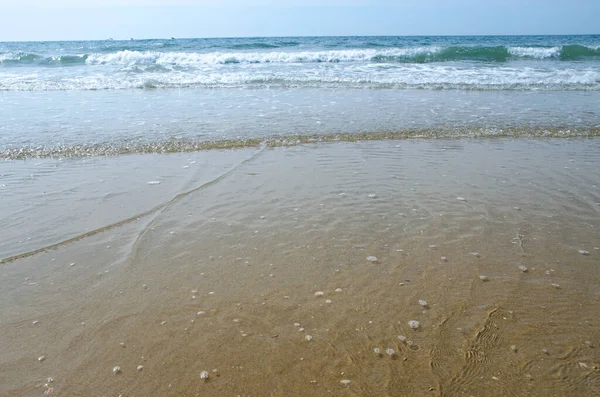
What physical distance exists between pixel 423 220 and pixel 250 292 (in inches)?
96.0

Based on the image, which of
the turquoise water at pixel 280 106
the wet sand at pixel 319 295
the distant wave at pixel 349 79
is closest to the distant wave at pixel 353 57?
the turquoise water at pixel 280 106

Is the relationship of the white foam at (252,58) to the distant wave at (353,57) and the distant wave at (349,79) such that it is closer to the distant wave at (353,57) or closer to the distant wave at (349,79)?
the distant wave at (353,57)

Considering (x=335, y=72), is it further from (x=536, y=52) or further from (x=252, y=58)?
(x=536, y=52)

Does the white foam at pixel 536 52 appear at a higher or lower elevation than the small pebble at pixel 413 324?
higher

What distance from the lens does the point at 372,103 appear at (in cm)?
1317

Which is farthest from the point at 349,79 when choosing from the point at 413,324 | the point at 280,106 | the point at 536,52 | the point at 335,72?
the point at 536,52

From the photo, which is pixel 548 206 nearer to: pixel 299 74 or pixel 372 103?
pixel 372 103

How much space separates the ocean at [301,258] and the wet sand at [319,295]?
0.06 feet

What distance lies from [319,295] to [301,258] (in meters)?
0.68

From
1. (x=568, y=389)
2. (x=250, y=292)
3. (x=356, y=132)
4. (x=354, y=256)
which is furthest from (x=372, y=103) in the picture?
(x=568, y=389)

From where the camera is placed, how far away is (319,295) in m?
3.70

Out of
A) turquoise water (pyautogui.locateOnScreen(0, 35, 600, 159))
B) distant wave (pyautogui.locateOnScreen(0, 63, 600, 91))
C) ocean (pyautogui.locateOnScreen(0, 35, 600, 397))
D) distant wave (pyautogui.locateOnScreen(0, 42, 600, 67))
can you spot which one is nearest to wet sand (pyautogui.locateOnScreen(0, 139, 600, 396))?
ocean (pyautogui.locateOnScreen(0, 35, 600, 397))

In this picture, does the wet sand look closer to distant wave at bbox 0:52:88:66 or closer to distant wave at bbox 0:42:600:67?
distant wave at bbox 0:42:600:67

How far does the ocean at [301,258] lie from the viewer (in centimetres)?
291
